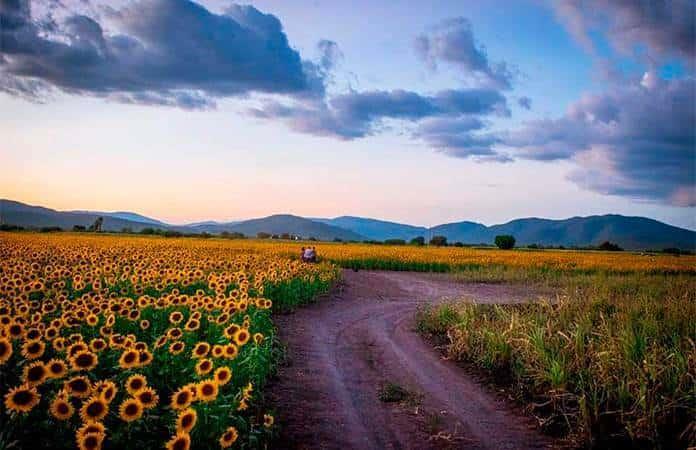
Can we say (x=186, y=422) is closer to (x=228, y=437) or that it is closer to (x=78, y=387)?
(x=228, y=437)

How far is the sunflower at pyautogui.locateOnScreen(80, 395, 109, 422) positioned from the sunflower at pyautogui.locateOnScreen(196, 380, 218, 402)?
0.81 m

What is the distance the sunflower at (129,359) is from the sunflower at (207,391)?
82 centimetres

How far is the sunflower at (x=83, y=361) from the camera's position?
4.89 metres

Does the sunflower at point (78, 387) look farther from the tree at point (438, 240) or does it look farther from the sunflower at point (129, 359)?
the tree at point (438, 240)

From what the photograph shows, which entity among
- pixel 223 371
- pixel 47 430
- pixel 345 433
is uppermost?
pixel 223 371

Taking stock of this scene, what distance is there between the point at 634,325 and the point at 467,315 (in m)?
3.36

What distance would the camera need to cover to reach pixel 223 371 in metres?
5.29

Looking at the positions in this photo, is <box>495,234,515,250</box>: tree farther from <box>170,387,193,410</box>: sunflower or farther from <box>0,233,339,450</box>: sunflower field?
<box>170,387,193,410</box>: sunflower

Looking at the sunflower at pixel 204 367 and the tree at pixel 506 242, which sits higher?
the tree at pixel 506 242

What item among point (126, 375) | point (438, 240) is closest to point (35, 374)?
point (126, 375)

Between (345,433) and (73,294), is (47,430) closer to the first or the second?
(345,433)

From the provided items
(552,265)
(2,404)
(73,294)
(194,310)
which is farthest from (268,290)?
(552,265)

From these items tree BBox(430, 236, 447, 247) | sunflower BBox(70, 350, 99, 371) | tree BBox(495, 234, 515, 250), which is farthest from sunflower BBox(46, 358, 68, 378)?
tree BBox(430, 236, 447, 247)

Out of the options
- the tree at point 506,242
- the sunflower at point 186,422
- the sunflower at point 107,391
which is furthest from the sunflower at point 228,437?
the tree at point 506,242
